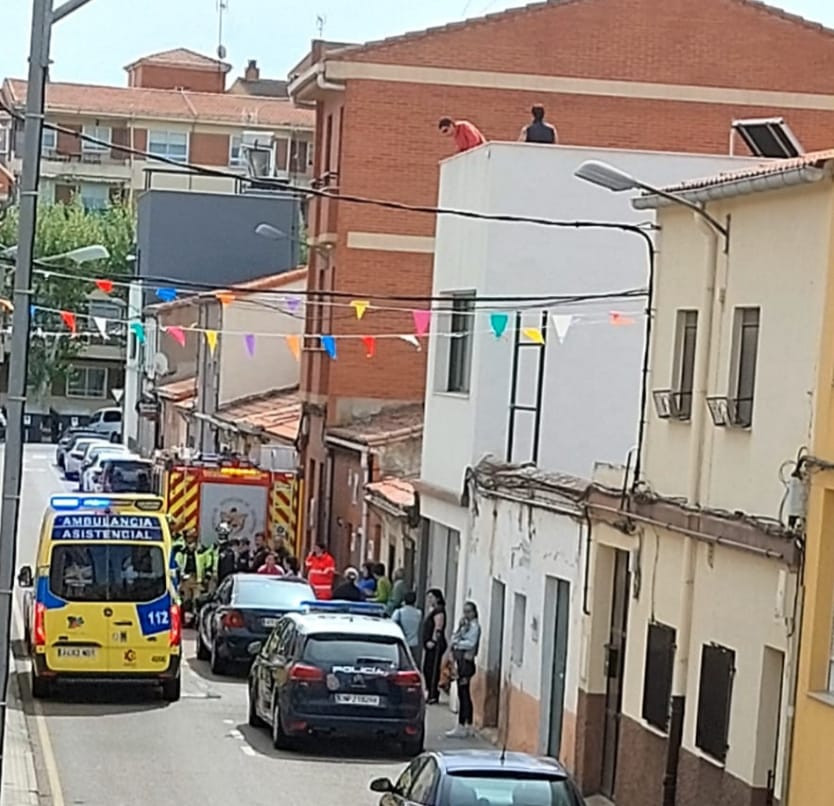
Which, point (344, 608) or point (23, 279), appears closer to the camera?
point (23, 279)

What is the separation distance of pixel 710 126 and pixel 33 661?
61.7 ft

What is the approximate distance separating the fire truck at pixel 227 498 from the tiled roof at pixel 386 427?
5.28ft

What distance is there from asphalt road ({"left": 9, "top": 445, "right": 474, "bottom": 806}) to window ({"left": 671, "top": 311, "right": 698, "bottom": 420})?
4.91 m

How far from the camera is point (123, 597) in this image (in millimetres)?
26219

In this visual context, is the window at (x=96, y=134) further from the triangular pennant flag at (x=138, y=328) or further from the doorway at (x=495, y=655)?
the doorway at (x=495, y=655)

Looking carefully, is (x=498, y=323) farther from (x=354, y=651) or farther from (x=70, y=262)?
(x=70, y=262)

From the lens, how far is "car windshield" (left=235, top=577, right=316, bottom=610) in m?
29.5

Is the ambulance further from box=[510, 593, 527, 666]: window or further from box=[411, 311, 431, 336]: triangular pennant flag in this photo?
box=[411, 311, 431, 336]: triangular pennant flag

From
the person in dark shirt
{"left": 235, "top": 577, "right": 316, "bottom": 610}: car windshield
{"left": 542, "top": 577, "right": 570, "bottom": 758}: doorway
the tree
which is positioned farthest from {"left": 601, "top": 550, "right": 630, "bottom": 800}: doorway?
the tree

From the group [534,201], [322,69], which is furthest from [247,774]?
[322,69]

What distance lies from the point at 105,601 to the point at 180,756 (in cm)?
407

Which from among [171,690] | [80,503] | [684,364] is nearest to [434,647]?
[171,690]

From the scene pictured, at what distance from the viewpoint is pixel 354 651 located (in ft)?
74.4

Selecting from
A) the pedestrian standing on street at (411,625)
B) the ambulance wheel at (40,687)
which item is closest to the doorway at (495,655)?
the pedestrian standing on street at (411,625)
